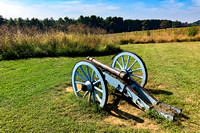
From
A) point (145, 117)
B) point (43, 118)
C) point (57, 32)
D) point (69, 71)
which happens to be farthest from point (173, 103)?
point (57, 32)

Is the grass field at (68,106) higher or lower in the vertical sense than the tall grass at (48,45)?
lower

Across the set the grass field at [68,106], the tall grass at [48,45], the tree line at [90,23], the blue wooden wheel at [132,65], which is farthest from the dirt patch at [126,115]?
the tree line at [90,23]

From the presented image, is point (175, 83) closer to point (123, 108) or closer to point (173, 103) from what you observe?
point (173, 103)

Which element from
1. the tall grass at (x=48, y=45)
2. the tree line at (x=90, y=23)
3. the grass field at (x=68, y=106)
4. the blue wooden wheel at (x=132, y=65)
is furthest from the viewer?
the tree line at (x=90, y=23)

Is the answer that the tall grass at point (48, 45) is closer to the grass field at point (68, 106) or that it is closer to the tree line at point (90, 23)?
the tree line at point (90, 23)

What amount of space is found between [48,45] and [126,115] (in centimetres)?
644

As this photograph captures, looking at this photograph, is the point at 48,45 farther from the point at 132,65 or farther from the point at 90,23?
the point at 132,65

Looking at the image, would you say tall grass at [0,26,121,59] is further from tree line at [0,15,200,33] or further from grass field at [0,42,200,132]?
grass field at [0,42,200,132]

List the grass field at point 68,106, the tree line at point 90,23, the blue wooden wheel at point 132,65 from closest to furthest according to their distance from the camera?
the grass field at point 68,106 < the blue wooden wheel at point 132,65 < the tree line at point 90,23

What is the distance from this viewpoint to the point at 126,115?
275cm

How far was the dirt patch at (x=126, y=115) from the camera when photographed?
2.45m

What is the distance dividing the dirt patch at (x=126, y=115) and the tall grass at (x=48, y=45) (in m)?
5.18

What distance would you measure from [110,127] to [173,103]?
161cm

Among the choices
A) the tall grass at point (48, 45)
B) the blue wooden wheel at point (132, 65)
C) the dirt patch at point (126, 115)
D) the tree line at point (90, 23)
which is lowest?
the dirt patch at point (126, 115)
